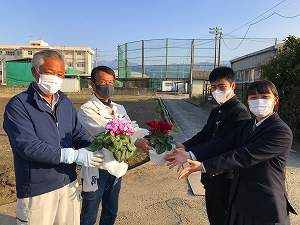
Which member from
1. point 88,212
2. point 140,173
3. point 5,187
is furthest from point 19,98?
point 140,173

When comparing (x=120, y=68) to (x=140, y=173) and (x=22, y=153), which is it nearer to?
(x=140, y=173)

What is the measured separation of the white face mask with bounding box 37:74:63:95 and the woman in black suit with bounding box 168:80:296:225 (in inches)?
50.8

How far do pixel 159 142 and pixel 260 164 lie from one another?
3.01 ft

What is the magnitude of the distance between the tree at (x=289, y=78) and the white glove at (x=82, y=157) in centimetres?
707

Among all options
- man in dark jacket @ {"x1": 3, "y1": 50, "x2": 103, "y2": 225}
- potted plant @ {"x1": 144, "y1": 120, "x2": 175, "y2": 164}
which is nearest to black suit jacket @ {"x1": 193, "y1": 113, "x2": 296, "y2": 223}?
potted plant @ {"x1": 144, "y1": 120, "x2": 175, "y2": 164}

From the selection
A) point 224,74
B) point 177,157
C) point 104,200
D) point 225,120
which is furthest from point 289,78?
point 104,200

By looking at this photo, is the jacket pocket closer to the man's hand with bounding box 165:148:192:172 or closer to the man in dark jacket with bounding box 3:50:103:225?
the man's hand with bounding box 165:148:192:172

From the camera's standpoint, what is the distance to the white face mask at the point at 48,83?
201 centimetres

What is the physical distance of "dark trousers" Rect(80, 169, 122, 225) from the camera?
245 centimetres

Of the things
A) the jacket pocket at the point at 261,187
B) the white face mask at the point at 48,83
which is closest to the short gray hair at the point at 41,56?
the white face mask at the point at 48,83

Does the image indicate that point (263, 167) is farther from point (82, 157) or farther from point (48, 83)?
point (48, 83)

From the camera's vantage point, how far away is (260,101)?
80.2 inches

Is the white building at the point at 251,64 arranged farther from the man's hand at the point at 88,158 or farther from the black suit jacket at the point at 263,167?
the man's hand at the point at 88,158

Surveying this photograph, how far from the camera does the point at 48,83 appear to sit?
2008 millimetres
